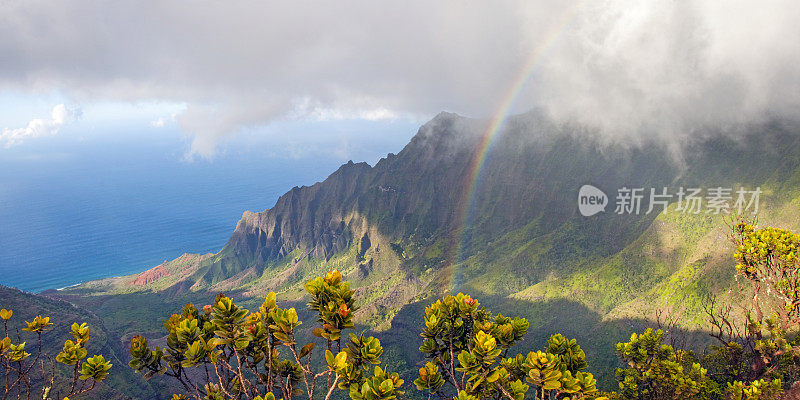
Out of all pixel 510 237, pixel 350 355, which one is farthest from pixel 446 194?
pixel 350 355

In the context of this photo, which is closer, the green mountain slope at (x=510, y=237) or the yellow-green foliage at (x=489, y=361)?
the yellow-green foliage at (x=489, y=361)

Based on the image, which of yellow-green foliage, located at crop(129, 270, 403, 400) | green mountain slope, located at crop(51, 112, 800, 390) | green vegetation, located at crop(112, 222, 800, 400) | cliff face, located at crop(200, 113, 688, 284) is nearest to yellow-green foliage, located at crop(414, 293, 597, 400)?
green vegetation, located at crop(112, 222, 800, 400)

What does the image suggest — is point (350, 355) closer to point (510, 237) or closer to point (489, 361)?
point (489, 361)

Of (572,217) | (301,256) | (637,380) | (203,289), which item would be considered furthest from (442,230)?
(637,380)

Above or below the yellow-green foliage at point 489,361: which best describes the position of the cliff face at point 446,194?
above

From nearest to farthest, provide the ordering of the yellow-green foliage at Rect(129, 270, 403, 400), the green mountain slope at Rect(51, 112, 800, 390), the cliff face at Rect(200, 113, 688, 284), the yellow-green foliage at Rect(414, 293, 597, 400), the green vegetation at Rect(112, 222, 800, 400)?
1. the yellow-green foliage at Rect(129, 270, 403, 400)
2. the green vegetation at Rect(112, 222, 800, 400)
3. the yellow-green foliage at Rect(414, 293, 597, 400)
4. the green mountain slope at Rect(51, 112, 800, 390)
5. the cliff face at Rect(200, 113, 688, 284)

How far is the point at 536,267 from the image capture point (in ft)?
361

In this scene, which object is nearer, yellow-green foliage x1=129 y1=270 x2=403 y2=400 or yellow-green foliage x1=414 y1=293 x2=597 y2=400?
yellow-green foliage x1=129 y1=270 x2=403 y2=400

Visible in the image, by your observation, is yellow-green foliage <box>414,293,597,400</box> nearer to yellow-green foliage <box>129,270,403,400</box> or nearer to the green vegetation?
the green vegetation

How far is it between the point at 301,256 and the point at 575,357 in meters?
177

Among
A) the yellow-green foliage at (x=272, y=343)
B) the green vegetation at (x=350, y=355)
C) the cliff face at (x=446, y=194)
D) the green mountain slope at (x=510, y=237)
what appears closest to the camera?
the yellow-green foliage at (x=272, y=343)

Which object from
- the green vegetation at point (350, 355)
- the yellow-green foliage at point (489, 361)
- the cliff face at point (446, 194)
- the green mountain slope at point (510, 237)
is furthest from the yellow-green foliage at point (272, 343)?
the cliff face at point (446, 194)

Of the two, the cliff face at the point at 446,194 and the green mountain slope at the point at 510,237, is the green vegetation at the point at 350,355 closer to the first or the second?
the green mountain slope at the point at 510,237

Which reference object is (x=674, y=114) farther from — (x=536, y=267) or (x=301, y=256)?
(x=301, y=256)
